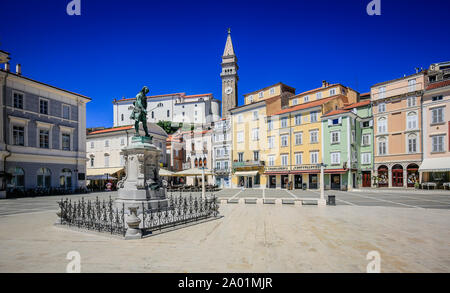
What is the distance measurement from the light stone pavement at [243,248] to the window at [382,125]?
28.6 m

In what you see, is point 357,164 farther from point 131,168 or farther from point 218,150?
point 131,168

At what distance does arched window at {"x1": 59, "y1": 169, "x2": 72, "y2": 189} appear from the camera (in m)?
34.4

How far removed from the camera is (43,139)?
32.8 meters

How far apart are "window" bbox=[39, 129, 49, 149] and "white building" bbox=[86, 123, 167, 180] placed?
13888 mm

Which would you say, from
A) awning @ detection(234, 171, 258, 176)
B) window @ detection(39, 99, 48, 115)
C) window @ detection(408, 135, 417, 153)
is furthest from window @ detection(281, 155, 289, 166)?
window @ detection(39, 99, 48, 115)

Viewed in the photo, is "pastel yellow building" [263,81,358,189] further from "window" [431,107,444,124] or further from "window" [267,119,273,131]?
"window" [431,107,444,124]

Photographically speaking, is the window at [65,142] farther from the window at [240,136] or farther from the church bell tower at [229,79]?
the church bell tower at [229,79]

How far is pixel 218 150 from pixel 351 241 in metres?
42.1

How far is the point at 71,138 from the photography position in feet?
119

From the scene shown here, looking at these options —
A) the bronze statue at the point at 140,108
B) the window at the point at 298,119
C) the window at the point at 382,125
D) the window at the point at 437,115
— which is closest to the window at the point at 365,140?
the window at the point at 382,125

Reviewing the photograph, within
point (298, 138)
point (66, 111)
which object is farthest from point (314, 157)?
point (66, 111)

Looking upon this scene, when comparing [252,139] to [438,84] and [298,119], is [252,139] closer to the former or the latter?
[298,119]

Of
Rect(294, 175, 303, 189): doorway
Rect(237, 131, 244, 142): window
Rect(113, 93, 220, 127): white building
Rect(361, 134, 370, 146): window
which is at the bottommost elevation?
Rect(294, 175, 303, 189): doorway
